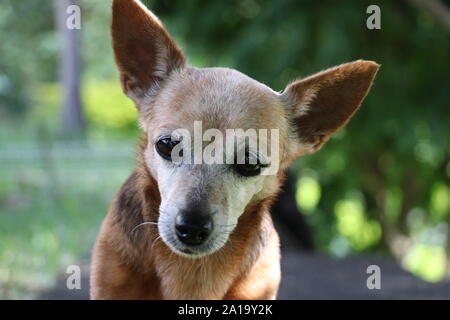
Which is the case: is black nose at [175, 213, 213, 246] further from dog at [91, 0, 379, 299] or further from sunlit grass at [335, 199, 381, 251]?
sunlit grass at [335, 199, 381, 251]

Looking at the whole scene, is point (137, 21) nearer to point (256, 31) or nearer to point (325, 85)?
point (325, 85)

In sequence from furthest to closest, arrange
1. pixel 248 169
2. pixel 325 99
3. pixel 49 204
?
pixel 49 204 → pixel 325 99 → pixel 248 169

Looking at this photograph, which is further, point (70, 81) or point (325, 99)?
point (70, 81)

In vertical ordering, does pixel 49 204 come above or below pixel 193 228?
above

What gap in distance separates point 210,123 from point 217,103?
12cm

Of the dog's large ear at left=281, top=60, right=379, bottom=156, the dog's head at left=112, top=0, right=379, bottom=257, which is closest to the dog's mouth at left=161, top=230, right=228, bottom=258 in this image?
the dog's head at left=112, top=0, right=379, bottom=257

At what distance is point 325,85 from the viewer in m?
3.18

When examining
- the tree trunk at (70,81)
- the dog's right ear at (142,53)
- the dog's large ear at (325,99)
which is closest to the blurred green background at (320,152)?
the tree trunk at (70,81)

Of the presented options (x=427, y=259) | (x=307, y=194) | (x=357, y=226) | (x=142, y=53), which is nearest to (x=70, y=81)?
(x=307, y=194)

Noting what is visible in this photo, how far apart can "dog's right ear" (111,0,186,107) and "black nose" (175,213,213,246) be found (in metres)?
0.85

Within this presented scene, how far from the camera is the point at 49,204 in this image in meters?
7.82

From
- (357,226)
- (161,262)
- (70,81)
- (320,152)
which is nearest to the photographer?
(161,262)

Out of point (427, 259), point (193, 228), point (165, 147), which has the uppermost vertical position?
point (165, 147)

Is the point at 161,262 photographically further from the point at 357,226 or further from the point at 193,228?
the point at 357,226
